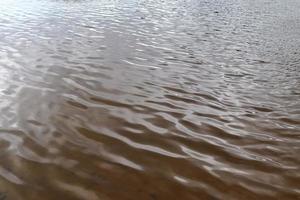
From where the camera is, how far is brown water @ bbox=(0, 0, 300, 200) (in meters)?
4.18

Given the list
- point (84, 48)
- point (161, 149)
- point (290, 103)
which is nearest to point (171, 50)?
point (84, 48)

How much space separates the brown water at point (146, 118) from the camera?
13.7 feet

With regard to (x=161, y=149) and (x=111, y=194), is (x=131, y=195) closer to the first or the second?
(x=111, y=194)

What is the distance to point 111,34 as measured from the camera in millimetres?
13477

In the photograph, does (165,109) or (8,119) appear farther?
(165,109)

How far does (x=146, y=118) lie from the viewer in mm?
5945

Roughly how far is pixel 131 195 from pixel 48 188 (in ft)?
3.17

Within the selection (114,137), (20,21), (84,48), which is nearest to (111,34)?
(84,48)

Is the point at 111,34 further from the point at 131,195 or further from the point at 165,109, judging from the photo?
the point at 131,195

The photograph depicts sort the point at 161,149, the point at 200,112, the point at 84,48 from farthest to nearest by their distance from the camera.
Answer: the point at 84,48
the point at 200,112
the point at 161,149

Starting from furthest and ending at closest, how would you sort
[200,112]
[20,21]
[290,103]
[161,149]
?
1. [20,21]
2. [290,103]
3. [200,112]
4. [161,149]

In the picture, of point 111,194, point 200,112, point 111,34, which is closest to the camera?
point 111,194

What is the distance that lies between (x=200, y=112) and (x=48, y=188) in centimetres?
333

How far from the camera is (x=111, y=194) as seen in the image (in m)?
3.88
